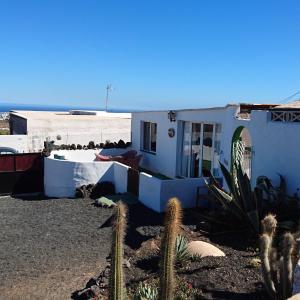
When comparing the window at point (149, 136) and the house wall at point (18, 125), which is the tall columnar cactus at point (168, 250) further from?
the house wall at point (18, 125)

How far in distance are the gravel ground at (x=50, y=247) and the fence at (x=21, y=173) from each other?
1712mm

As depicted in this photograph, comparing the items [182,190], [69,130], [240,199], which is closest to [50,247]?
[182,190]

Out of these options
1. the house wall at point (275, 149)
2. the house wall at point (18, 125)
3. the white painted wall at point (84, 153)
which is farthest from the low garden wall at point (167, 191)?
the house wall at point (18, 125)

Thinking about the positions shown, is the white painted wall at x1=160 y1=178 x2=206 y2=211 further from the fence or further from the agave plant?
the fence

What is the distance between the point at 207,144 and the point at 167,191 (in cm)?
338

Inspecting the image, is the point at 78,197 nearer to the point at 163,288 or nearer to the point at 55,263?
the point at 55,263

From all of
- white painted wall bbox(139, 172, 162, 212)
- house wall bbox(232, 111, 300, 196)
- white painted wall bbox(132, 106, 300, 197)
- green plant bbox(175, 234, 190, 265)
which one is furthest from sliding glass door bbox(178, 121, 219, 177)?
green plant bbox(175, 234, 190, 265)

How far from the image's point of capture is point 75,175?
14383 millimetres

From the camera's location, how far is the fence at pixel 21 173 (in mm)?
15258

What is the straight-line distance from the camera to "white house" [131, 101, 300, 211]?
979 cm

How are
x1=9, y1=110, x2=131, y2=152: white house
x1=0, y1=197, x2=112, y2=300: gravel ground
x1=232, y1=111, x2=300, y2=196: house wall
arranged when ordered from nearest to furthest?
1. x1=0, y1=197, x2=112, y2=300: gravel ground
2. x1=232, y1=111, x2=300, y2=196: house wall
3. x1=9, y1=110, x2=131, y2=152: white house

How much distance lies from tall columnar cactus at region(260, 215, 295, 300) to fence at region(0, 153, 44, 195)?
1180cm

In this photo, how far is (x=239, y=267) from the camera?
6664mm

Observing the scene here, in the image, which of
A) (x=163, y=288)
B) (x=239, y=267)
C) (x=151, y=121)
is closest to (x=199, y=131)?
(x=151, y=121)
